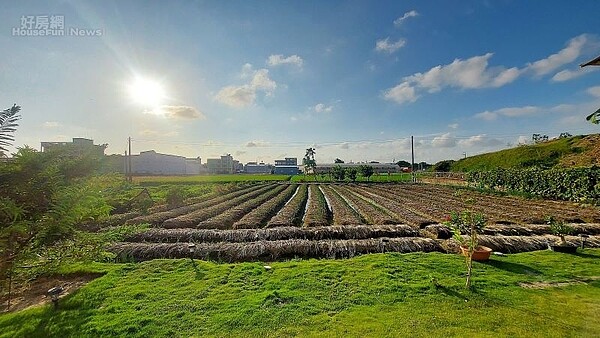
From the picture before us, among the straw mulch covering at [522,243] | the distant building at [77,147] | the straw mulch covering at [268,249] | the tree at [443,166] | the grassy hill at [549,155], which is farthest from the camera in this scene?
the tree at [443,166]

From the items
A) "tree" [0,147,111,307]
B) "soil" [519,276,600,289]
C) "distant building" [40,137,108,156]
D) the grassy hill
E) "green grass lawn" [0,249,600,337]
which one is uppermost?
the grassy hill

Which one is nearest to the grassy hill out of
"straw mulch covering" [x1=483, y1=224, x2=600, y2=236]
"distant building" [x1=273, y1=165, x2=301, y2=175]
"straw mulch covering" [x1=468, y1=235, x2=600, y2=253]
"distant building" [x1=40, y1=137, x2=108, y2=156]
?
"straw mulch covering" [x1=483, y1=224, x2=600, y2=236]

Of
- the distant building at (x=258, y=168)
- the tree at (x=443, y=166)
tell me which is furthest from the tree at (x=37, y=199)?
the distant building at (x=258, y=168)

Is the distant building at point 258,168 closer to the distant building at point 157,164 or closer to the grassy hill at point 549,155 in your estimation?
the distant building at point 157,164

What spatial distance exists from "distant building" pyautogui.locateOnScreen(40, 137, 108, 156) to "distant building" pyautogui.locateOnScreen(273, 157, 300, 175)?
119878 millimetres

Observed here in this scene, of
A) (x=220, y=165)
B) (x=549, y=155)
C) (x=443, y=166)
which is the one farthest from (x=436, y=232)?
→ (x=220, y=165)

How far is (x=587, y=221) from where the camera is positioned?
1482 cm

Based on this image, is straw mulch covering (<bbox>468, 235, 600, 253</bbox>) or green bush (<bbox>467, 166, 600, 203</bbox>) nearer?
straw mulch covering (<bbox>468, 235, 600, 253</bbox>)

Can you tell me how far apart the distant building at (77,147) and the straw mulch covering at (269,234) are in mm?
10106

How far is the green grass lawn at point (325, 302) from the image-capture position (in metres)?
4.88

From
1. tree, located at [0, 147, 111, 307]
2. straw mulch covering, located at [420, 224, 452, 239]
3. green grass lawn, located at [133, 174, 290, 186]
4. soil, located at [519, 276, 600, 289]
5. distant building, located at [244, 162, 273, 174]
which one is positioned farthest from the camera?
distant building, located at [244, 162, 273, 174]

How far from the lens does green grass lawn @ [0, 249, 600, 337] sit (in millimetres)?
4875

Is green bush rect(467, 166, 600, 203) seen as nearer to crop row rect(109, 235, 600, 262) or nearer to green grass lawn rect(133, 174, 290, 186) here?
crop row rect(109, 235, 600, 262)

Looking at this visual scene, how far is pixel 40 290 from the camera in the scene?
717cm
